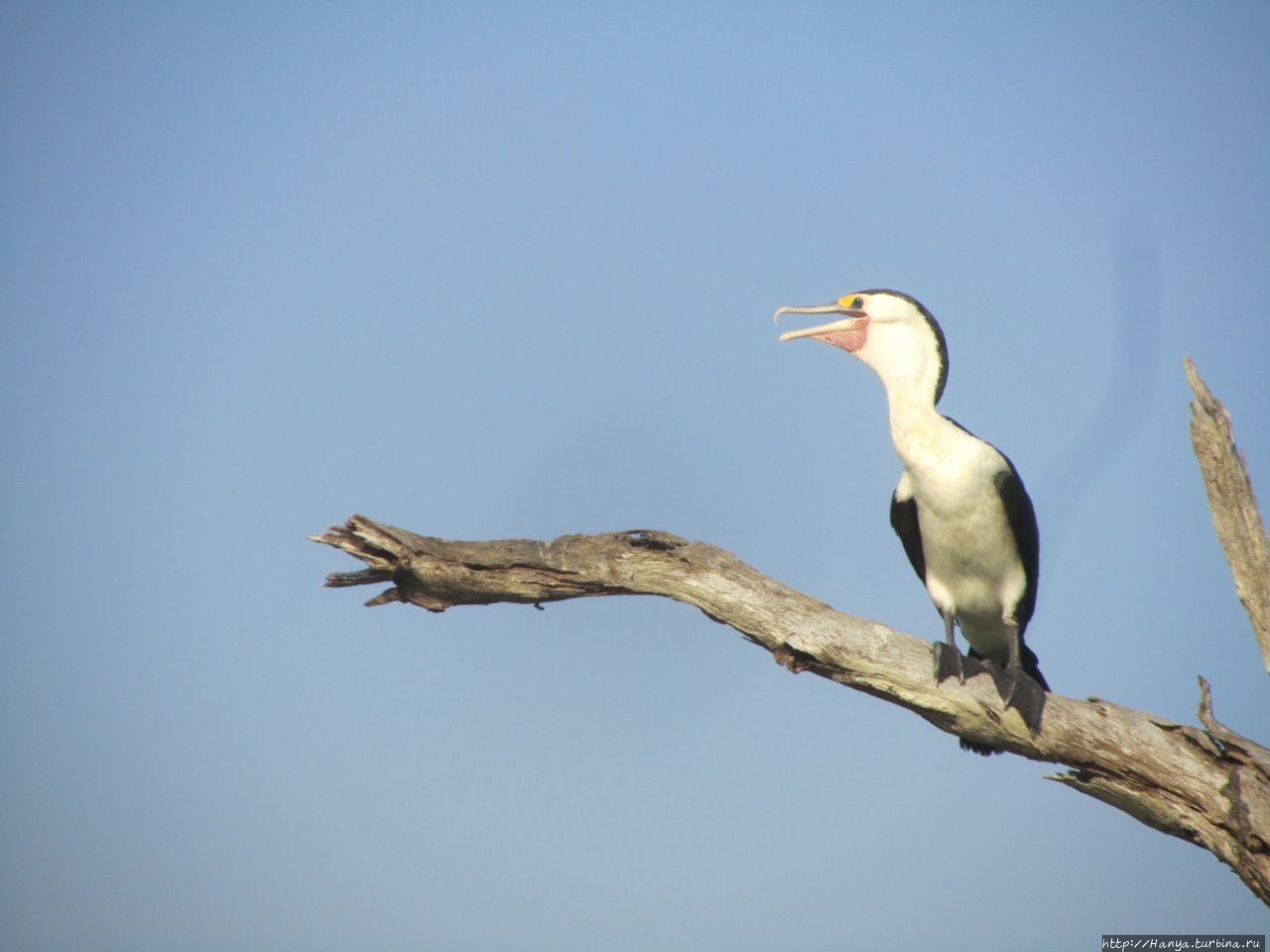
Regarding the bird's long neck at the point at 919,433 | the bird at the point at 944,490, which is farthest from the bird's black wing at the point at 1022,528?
the bird's long neck at the point at 919,433

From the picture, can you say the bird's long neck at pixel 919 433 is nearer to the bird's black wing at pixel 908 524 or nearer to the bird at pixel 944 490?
the bird at pixel 944 490

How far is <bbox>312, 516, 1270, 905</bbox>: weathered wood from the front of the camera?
4.74 meters

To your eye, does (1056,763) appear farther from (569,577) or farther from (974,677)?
(569,577)

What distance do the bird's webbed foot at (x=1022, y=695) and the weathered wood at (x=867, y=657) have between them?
0.12 ft

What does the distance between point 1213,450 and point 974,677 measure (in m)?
1.28

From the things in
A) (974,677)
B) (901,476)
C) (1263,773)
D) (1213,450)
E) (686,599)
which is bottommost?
(1263,773)

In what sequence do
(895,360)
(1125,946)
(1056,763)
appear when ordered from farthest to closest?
1. (895,360)
2. (1125,946)
3. (1056,763)

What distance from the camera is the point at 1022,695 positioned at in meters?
5.06

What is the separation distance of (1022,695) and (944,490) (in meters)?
1.27

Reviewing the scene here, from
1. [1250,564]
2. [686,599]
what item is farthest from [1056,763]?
[686,599]

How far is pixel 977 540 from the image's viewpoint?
6.15m

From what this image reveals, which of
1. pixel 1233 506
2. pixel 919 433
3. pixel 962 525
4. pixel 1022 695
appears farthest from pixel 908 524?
pixel 1233 506

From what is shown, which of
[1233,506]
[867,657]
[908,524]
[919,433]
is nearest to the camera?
[1233,506]

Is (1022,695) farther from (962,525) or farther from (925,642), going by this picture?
(962,525)
